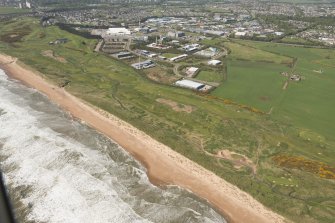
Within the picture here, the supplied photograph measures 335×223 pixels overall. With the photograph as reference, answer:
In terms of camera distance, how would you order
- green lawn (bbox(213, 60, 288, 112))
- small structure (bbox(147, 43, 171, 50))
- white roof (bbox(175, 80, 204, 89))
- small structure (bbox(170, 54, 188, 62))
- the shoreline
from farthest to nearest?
small structure (bbox(147, 43, 171, 50))
small structure (bbox(170, 54, 188, 62))
white roof (bbox(175, 80, 204, 89))
green lawn (bbox(213, 60, 288, 112))
the shoreline

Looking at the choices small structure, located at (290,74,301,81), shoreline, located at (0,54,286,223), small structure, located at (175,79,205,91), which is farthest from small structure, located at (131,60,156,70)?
small structure, located at (290,74,301,81)

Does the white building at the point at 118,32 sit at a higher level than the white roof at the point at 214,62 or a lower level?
higher

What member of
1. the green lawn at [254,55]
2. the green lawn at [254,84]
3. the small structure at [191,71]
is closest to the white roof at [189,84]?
the green lawn at [254,84]

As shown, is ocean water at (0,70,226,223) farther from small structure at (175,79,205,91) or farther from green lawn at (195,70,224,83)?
green lawn at (195,70,224,83)

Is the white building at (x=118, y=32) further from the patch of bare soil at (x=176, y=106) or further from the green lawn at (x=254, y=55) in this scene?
the patch of bare soil at (x=176, y=106)

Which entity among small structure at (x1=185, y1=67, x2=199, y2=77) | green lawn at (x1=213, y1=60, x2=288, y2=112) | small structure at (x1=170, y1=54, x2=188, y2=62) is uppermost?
small structure at (x1=170, y1=54, x2=188, y2=62)

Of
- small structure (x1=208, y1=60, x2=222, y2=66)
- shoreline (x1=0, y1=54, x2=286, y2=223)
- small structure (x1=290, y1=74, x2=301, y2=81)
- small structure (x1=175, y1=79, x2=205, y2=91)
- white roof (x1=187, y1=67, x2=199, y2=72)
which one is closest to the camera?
shoreline (x1=0, y1=54, x2=286, y2=223)

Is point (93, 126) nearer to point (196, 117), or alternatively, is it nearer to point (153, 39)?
point (196, 117)
